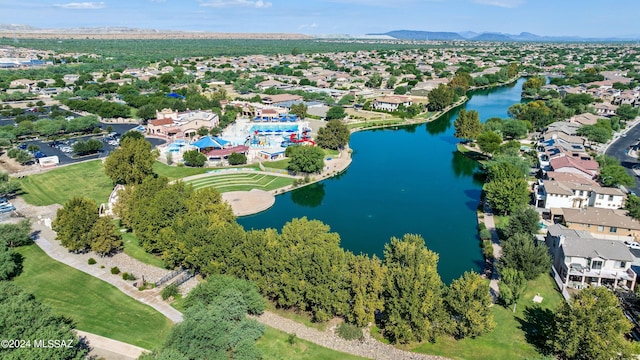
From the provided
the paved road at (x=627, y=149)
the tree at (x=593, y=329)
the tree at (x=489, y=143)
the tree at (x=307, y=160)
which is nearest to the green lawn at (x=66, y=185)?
the tree at (x=307, y=160)

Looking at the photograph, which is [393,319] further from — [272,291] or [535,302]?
[535,302]

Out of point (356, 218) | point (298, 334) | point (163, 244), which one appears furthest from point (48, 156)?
point (298, 334)

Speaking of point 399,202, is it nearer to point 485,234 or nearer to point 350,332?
point 485,234

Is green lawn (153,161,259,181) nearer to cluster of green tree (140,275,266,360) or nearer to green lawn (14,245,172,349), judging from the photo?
green lawn (14,245,172,349)

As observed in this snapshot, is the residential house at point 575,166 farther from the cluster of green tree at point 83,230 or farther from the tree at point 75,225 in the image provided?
the tree at point 75,225

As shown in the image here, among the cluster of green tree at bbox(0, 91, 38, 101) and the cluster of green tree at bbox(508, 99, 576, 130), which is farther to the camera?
the cluster of green tree at bbox(0, 91, 38, 101)

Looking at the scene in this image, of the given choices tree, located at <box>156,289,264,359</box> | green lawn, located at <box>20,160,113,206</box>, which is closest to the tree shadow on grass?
tree, located at <box>156,289,264,359</box>

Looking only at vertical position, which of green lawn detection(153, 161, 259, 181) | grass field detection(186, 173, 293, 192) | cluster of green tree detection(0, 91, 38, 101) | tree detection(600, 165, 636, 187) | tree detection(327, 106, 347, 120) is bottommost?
grass field detection(186, 173, 293, 192)
